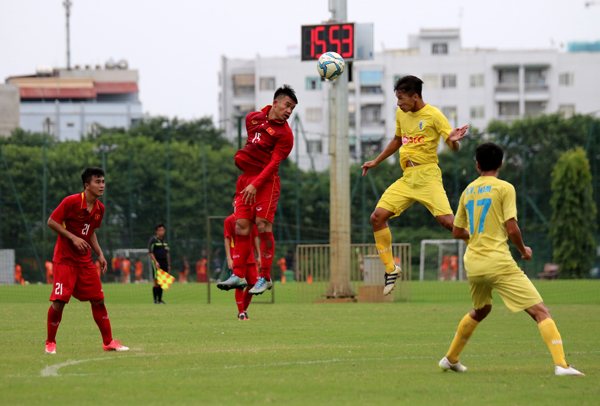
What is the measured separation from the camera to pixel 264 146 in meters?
10.0

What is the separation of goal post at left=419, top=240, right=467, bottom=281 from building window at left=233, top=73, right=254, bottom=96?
172 ft

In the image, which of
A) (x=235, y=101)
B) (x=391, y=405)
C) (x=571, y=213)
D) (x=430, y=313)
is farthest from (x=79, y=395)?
(x=235, y=101)

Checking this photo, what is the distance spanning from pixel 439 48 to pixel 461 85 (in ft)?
25.7

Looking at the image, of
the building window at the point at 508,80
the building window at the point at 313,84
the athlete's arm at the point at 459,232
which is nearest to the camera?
the athlete's arm at the point at 459,232

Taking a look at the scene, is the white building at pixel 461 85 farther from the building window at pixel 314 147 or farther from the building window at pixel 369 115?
the building window at pixel 314 147

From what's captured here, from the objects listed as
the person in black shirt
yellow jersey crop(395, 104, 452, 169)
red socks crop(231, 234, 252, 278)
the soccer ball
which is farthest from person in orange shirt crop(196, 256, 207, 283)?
yellow jersey crop(395, 104, 452, 169)

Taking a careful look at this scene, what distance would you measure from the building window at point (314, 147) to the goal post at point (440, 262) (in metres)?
7.73

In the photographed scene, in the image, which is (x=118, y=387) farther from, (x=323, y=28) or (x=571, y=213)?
(x=571, y=213)

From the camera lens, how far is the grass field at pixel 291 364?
19.4 feet

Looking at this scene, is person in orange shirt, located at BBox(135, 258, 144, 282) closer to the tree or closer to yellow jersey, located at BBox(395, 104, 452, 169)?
the tree

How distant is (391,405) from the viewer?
18.2 feet

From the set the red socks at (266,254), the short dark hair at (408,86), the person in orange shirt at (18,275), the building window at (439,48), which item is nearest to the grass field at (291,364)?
the red socks at (266,254)

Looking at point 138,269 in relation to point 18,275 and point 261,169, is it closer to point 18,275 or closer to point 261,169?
point 18,275

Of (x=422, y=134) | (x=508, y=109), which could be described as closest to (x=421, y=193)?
(x=422, y=134)
